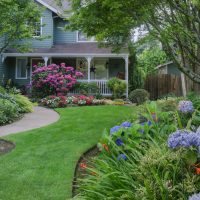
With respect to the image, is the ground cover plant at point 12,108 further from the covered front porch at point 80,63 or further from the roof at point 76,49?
the covered front porch at point 80,63

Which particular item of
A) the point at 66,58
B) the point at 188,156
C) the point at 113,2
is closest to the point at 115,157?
the point at 188,156

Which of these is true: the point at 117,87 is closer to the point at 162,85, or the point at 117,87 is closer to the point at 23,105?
the point at 162,85

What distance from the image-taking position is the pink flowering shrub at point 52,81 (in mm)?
22766

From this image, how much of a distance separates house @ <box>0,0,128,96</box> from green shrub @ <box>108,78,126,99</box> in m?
→ 1.53

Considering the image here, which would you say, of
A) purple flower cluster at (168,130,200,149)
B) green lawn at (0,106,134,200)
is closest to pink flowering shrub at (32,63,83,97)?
green lawn at (0,106,134,200)

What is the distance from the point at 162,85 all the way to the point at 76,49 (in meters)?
6.36

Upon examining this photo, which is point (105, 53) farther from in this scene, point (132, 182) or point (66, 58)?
point (132, 182)

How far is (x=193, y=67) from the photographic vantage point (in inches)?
536

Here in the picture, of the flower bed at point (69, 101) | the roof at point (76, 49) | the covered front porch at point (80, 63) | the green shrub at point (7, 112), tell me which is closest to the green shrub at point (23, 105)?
the green shrub at point (7, 112)

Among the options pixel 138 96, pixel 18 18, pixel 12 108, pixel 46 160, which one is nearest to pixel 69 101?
pixel 138 96

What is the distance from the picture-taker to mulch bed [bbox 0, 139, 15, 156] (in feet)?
30.1

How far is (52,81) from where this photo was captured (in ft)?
74.5

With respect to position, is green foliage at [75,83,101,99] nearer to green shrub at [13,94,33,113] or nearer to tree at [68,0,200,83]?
green shrub at [13,94,33,113]

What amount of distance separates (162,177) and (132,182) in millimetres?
342
